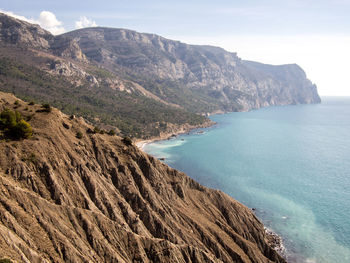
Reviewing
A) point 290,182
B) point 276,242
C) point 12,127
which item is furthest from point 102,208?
point 290,182

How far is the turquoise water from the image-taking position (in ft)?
250

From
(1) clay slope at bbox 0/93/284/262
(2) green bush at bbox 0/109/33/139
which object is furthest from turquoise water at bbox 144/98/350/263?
(2) green bush at bbox 0/109/33/139

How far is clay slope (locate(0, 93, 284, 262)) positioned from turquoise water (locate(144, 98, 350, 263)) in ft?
61.4

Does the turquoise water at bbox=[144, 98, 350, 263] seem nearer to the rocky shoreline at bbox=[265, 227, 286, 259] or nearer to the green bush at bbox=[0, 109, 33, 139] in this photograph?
the rocky shoreline at bbox=[265, 227, 286, 259]

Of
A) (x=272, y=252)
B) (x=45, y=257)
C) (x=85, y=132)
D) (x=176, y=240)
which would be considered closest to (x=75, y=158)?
(x=85, y=132)

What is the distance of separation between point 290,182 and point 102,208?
94.2 m

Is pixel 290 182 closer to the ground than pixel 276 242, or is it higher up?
higher up

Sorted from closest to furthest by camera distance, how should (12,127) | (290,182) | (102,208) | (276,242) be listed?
(12,127) < (102,208) < (276,242) < (290,182)

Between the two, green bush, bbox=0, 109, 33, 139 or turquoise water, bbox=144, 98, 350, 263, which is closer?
green bush, bbox=0, 109, 33, 139

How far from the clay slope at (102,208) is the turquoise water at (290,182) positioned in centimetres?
1872

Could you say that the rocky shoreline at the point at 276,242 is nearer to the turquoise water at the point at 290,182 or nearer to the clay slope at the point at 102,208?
the turquoise water at the point at 290,182

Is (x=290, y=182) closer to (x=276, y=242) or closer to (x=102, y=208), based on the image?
(x=276, y=242)

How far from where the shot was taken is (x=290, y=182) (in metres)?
120

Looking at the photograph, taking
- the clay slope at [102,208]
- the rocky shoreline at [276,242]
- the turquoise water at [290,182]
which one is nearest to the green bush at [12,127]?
the clay slope at [102,208]
